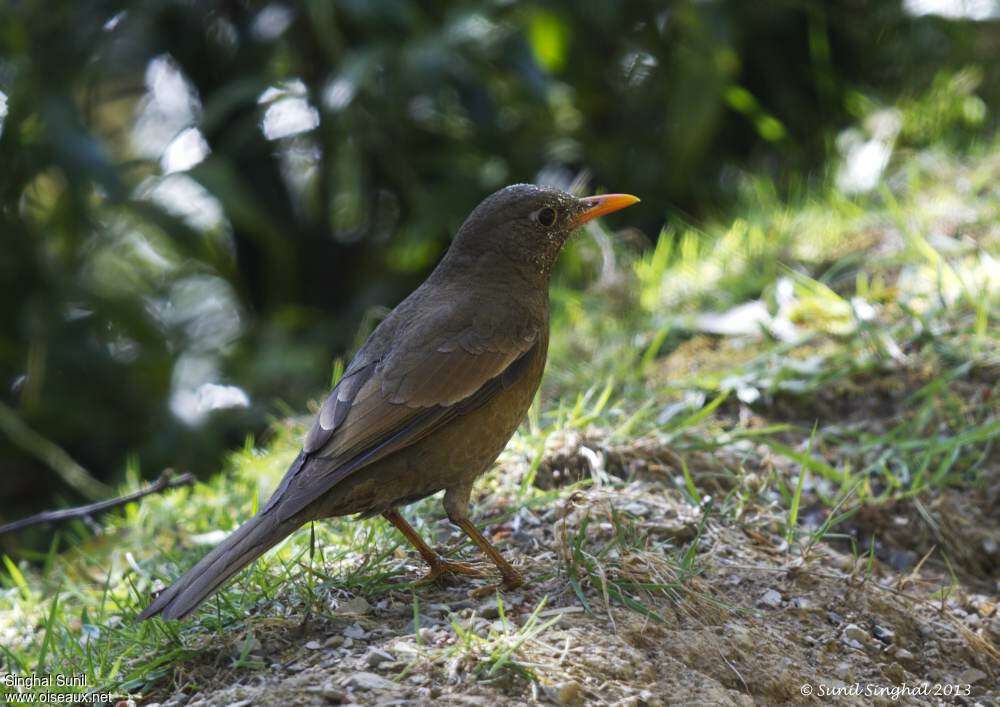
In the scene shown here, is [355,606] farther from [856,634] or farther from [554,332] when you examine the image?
[554,332]

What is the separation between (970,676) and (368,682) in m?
1.70

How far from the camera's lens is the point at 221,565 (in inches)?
117

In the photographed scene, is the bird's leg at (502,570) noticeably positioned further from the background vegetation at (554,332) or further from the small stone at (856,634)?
the small stone at (856,634)

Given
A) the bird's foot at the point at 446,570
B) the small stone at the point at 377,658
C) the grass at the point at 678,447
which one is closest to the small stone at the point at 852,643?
the grass at the point at 678,447

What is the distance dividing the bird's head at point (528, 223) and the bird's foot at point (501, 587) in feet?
3.61

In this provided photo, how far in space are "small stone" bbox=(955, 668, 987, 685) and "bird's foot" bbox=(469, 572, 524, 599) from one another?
48.9 inches

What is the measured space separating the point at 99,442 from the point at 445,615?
3.20m

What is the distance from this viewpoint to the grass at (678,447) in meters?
3.18

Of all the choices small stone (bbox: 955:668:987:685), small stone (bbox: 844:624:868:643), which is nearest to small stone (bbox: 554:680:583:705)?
small stone (bbox: 844:624:868:643)

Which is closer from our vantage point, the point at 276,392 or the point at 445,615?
the point at 445,615

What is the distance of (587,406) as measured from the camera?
4535 millimetres

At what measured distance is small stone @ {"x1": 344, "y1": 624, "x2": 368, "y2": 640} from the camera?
3008 millimetres

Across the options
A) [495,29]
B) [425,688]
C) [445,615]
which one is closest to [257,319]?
[495,29]

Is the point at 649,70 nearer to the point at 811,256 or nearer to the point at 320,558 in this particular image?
the point at 811,256
